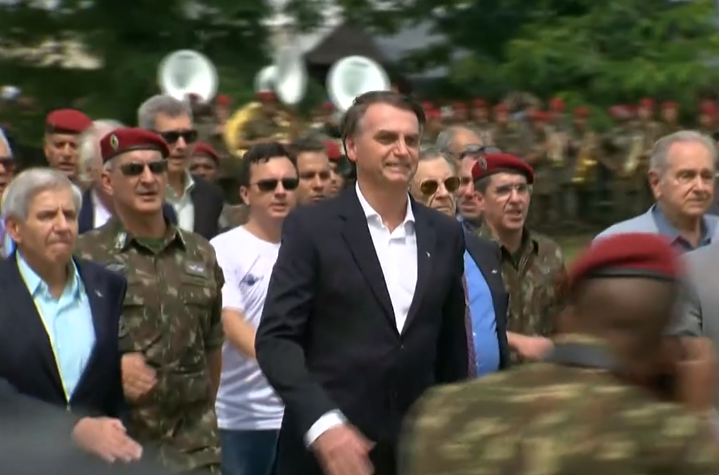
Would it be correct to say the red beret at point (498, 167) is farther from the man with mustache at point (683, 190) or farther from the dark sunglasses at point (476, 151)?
the man with mustache at point (683, 190)

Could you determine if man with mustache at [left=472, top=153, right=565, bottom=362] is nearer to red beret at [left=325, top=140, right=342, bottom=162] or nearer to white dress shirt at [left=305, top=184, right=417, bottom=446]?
white dress shirt at [left=305, top=184, right=417, bottom=446]

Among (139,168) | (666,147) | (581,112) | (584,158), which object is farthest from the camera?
(584,158)

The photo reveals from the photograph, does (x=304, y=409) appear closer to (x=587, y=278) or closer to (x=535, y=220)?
(x=587, y=278)

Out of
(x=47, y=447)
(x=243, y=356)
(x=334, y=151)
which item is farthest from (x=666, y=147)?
(x=47, y=447)

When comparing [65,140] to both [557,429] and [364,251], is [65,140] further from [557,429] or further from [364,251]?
[557,429]

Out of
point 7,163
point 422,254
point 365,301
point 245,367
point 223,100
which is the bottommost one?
point 245,367

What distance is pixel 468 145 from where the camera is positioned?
9.41 meters

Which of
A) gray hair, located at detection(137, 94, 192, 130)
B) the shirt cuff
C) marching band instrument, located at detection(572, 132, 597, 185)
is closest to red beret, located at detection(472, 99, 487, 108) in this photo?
marching band instrument, located at detection(572, 132, 597, 185)

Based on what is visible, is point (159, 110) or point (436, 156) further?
point (159, 110)

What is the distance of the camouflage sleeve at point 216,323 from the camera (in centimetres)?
630

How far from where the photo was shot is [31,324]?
543cm

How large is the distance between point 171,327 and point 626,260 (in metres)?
3.31

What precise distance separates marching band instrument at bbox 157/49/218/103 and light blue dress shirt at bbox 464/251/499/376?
1204 cm

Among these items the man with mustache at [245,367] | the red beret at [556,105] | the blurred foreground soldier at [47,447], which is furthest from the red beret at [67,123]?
the red beret at [556,105]
